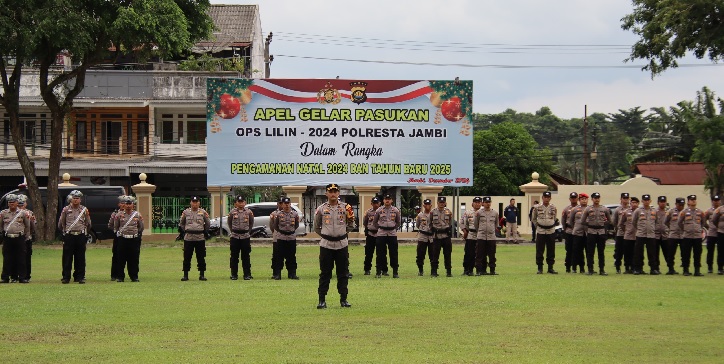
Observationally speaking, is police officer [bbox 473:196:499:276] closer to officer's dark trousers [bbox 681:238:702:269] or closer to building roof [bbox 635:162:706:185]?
officer's dark trousers [bbox 681:238:702:269]

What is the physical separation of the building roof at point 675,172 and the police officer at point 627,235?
3703 centimetres

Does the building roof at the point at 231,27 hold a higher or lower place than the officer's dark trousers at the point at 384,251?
higher

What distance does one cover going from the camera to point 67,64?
177ft

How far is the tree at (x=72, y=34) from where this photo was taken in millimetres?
35406

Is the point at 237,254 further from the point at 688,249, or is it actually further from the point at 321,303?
the point at 688,249

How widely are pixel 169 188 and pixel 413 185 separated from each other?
59.1ft

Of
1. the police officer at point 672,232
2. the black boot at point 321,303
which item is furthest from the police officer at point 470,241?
the black boot at point 321,303

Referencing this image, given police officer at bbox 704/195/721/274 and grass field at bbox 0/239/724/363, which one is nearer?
grass field at bbox 0/239/724/363

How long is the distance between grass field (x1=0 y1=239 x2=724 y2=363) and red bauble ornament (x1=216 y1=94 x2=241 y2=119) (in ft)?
47.2

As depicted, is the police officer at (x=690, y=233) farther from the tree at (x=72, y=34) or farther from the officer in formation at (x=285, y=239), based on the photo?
the tree at (x=72, y=34)

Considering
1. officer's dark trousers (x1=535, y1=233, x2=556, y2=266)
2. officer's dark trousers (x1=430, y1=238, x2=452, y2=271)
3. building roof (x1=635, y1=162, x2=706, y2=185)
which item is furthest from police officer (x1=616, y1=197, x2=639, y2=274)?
building roof (x1=635, y1=162, x2=706, y2=185)

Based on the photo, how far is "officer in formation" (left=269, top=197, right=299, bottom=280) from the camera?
2453 cm

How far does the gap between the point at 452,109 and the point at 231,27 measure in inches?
960

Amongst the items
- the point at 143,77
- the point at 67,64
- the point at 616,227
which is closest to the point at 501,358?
the point at 616,227
